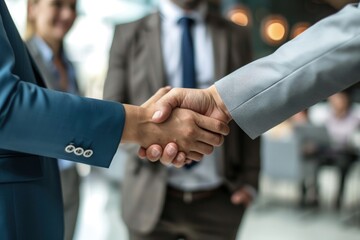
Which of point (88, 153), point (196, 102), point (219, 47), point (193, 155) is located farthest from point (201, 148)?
point (219, 47)

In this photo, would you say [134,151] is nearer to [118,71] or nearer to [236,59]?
[118,71]

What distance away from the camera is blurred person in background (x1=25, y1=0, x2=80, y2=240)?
254cm

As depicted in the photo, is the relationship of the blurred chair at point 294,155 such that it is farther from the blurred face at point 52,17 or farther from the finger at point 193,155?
the finger at point 193,155

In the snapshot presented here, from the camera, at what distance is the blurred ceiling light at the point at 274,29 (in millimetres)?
11258

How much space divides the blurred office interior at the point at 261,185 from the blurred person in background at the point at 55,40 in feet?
0.65

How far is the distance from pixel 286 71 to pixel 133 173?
3.40 ft

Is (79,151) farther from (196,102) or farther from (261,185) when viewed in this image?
(261,185)

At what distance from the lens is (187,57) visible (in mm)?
2309

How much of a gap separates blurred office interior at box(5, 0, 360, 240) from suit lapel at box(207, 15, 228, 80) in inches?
11.6

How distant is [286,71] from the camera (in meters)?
1.58

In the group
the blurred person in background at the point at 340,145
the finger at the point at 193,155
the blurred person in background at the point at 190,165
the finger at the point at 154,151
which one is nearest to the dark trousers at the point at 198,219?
the blurred person in background at the point at 190,165

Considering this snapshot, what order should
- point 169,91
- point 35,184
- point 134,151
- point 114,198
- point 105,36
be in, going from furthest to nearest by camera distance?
point 105,36 < point 114,198 < point 134,151 < point 169,91 < point 35,184

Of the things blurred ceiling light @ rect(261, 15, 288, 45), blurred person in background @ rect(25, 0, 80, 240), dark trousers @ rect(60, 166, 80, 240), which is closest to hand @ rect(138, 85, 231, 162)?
dark trousers @ rect(60, 166, 80, 240)

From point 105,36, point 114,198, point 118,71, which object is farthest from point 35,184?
point 105,36
